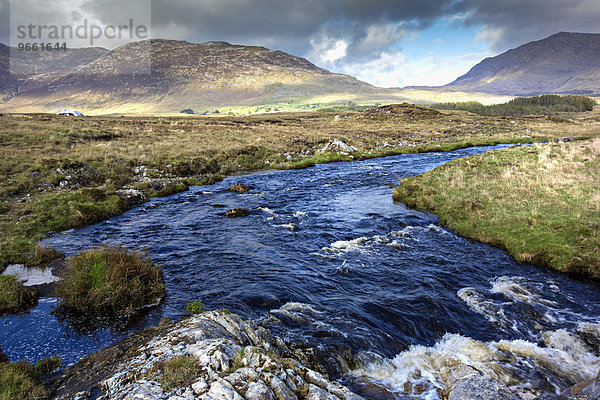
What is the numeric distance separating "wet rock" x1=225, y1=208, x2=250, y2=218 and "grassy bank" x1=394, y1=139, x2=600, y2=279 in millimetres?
11620

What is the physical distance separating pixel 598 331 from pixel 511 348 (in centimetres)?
288

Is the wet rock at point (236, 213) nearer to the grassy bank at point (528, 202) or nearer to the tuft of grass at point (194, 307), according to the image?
the tuft of grass at point (194, 307)

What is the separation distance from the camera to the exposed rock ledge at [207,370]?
16.1ft

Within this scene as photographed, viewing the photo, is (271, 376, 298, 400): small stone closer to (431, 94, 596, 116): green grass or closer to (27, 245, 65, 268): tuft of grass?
(27, 245, 65, 268): tuft of grass

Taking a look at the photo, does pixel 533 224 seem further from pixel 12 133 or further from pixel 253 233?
pixel 12 133

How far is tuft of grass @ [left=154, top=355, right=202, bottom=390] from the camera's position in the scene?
5051 mm

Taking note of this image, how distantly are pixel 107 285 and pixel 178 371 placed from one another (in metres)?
5.43

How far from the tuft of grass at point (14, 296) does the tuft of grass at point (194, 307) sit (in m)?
5.13

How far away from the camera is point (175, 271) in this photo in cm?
1213

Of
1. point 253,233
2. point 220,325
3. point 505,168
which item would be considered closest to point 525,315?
point 220,325

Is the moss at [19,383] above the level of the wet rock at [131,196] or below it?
below

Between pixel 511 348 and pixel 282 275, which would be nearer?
pixel 511 348

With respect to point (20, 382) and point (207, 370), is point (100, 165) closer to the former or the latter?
point (20, 382)

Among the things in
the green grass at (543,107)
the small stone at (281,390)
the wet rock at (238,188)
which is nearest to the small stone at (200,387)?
the small stone at (281,390)
